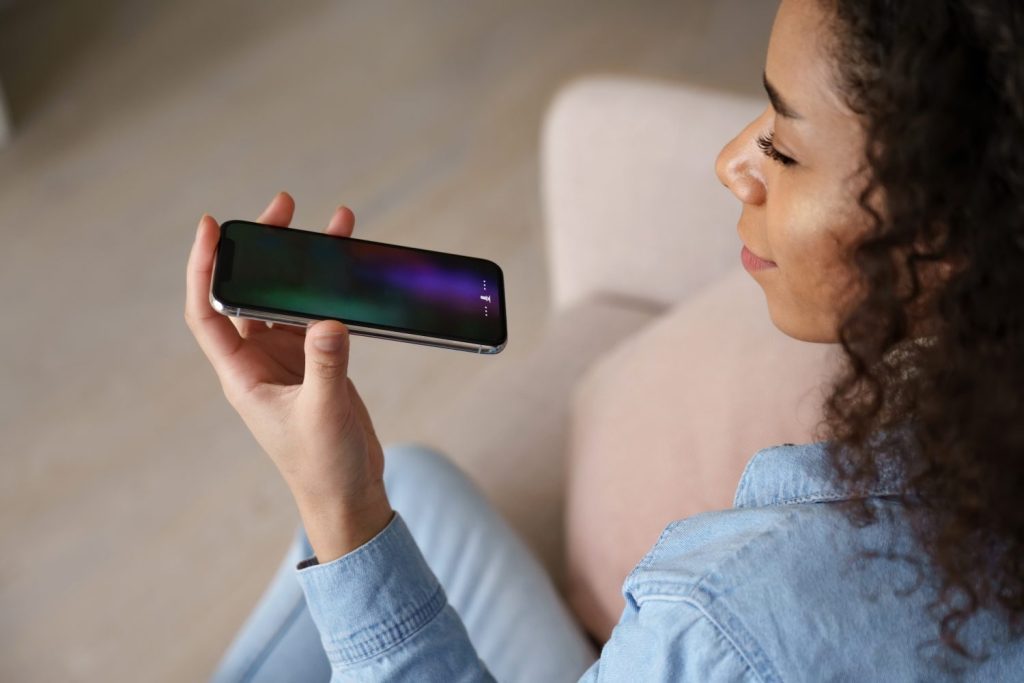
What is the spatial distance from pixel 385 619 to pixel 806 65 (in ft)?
1.47

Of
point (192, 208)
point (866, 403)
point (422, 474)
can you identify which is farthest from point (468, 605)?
point (192, 208)

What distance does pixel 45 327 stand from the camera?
1839 millimetres

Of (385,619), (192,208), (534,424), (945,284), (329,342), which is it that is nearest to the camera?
(945,284)

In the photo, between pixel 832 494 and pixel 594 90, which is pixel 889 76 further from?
pixel 594 90

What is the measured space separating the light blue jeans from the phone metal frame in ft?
0.72

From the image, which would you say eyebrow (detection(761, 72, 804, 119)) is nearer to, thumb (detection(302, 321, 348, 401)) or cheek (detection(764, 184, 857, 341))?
cheek (detection(764, 184, 857, 341))

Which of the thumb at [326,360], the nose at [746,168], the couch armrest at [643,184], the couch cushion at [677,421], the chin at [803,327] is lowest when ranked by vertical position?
the couch cushion at [677,421]

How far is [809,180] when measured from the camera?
1.96 feet

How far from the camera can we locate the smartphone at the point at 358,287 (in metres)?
0.78

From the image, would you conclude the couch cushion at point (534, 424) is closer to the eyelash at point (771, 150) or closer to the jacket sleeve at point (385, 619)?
the jacket sleeve at point (385, 619)

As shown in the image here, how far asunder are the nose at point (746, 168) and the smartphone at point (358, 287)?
217 millimetres

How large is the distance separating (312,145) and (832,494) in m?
1.77

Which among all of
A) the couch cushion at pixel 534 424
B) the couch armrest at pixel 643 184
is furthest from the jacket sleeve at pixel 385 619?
the couch armrest at pixel 643 184

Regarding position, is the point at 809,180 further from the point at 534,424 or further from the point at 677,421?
the point at 534,424
